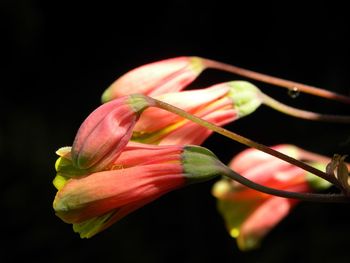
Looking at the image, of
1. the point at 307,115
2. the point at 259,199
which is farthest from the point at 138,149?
the point at 259,199

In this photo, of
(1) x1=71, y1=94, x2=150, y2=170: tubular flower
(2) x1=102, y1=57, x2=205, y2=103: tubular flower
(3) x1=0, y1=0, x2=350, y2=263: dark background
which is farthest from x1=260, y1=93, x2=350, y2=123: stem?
(3) x1=0, y1=0, x2=350, y2=263: dark background

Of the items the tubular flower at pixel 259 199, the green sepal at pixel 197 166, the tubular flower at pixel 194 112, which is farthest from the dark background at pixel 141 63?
the green sepal at pixel 197 166

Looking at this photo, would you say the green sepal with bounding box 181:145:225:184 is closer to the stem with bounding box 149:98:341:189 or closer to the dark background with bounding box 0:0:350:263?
the stem with bounding box 149:98:341:189

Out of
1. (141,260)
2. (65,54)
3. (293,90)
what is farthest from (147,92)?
(65,54)

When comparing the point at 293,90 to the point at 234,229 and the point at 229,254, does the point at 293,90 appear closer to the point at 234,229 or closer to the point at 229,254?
the point at 234,229

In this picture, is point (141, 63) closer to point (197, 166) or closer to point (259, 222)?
point (259, 222)
